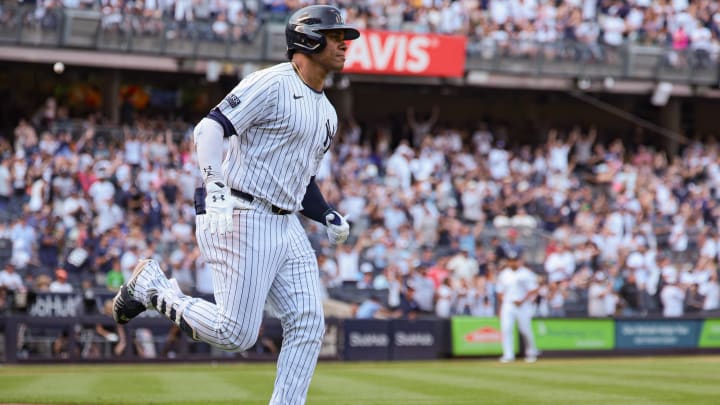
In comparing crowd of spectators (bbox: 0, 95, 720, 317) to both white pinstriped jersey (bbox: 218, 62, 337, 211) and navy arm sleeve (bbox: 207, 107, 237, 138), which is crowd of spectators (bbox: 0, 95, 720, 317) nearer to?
white pinstriped jersey (bbox: 218, 62, 337, 211)

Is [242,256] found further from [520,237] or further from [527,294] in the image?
[520,237]

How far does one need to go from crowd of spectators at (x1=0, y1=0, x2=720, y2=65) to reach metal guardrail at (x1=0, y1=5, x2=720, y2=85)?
0.04 metres

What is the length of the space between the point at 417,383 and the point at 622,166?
53.3 ft

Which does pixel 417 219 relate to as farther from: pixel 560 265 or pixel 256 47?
pixel 256 47

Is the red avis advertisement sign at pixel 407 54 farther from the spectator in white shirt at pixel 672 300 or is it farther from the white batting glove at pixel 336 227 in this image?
the white batting glove at pixel 336 227

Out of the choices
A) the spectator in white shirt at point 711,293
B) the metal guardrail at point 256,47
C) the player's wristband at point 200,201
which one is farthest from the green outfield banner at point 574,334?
the player's wristband at point 200,201

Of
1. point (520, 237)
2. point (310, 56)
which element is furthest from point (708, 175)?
point (310, 56)

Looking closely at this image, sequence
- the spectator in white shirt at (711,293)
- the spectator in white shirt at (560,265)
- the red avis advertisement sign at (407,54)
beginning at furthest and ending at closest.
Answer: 1. the red avis advertisement sign at (407,54)
2. the spectator in white shirt at (711,293)
3. the spectator in white shirt at (560,265)

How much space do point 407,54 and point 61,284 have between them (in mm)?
11592

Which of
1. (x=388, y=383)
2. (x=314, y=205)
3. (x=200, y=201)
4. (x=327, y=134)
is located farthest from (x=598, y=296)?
(x=200, y=201)

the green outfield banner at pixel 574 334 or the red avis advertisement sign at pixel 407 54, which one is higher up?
the red avis advertisement sign at pixel 407 54

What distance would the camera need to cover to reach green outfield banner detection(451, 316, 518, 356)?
19531 millimetres

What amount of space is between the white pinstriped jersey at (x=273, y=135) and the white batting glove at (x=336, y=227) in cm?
33

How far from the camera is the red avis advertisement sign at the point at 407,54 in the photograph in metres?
25.9
